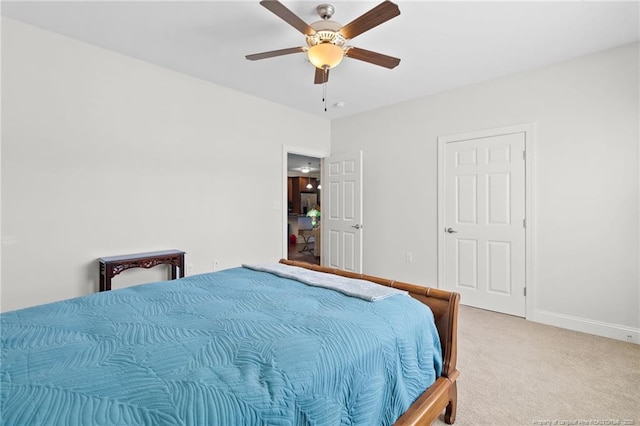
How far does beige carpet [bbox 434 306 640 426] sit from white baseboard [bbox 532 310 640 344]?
90 millimetres

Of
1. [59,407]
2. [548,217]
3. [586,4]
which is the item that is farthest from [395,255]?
[59,407]

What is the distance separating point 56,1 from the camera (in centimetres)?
223

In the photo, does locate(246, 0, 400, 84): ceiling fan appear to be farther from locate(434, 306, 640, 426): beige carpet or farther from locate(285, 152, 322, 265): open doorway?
locate(285, 152, 322, 265): open doorway

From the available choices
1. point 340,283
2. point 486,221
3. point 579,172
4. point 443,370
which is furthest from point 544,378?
point 579,172

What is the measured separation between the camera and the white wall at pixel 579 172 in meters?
2.77

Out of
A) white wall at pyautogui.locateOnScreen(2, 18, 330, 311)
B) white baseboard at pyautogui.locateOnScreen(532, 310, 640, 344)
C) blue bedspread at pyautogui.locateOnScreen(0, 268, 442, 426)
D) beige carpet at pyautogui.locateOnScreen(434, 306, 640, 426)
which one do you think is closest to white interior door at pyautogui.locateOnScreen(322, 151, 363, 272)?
white wall at pyautogui.locateOnScreen(2, 18, 330, 311)

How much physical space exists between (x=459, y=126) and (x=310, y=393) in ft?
12.1

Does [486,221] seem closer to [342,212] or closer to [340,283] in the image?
[342,212]

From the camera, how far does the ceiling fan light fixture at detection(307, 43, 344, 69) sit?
2.10m

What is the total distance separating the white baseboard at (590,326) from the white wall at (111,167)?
341 cm

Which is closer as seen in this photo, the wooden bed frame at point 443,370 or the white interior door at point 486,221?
the wooden bed frame at point 443,370

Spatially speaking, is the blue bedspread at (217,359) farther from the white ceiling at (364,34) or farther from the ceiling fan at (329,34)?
the white ceiling at (364,34)

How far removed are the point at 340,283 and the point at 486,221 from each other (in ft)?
8.16

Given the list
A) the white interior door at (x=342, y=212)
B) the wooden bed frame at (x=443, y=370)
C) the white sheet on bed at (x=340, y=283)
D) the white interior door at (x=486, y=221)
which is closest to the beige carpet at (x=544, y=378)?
the wooden bed frame at (x=443, y=370)
